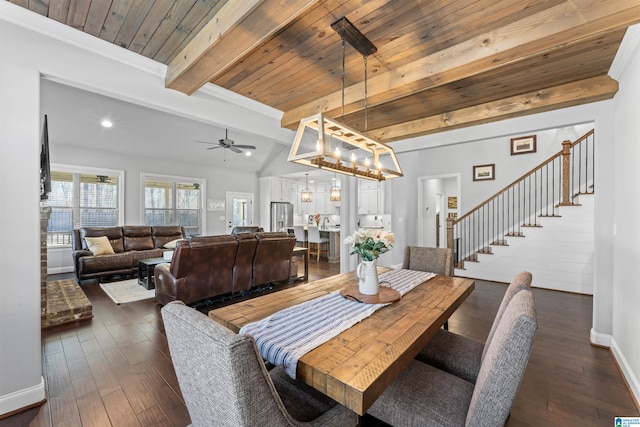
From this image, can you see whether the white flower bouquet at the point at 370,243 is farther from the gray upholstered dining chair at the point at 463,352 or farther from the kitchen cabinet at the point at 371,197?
the kitchen cabinet at the point at 371,197

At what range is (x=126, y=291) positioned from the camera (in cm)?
433

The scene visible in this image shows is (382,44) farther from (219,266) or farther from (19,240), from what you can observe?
(219,266)

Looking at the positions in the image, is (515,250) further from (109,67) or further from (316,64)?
(109,67)

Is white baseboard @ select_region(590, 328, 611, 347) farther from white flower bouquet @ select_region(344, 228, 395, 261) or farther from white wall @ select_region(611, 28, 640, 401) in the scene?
white flower bouquet @ select_region(344, 228, 395, 261)

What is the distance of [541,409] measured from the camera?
5.89 ft

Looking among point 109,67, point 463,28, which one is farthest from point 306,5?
point 109,67

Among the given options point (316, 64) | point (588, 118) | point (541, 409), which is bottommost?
point (541, 409)

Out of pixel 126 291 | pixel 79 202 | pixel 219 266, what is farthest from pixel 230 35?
pixel 79 202

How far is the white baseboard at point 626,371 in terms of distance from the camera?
73.9 inches

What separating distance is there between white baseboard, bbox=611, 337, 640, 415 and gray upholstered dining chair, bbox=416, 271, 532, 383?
123 centimetres

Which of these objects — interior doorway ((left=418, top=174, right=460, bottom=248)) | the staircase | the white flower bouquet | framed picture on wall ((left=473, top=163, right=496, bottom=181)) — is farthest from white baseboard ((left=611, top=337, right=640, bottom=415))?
framed picture on wall ((left=473, top=163, right=496, bottom=181))

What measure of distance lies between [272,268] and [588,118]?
432cm

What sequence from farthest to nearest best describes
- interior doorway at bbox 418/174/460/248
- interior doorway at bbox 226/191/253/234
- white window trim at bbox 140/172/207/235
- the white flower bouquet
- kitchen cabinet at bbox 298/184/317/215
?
kitchen cabinet at bbox 298/184/317/215 → interior doorway at bbox 226/191/253/234 → white window trim at bbox 140/172/207/235 → interior doorway at bbox 418/174/460/248 → the white flower bouquet

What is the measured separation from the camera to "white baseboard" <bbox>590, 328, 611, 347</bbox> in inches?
103
